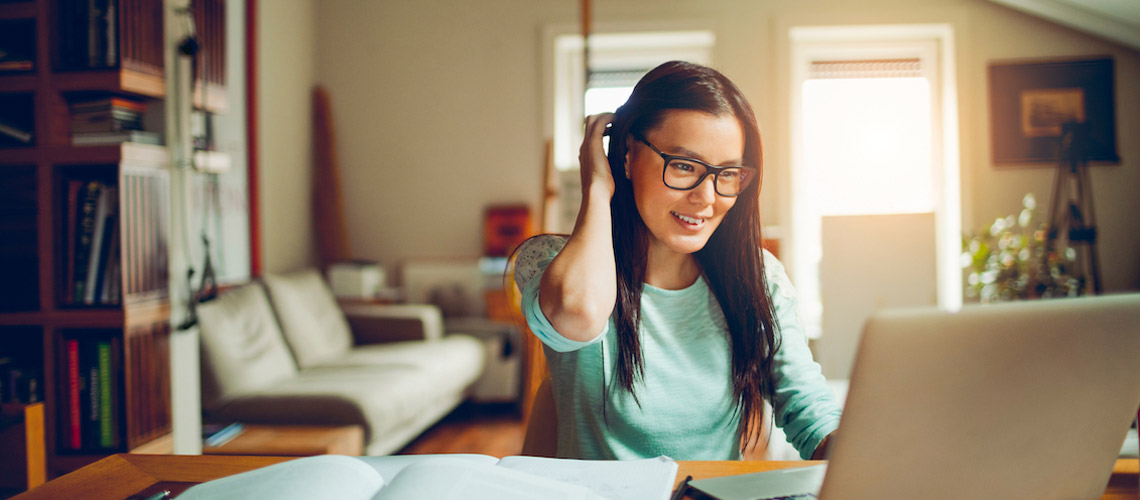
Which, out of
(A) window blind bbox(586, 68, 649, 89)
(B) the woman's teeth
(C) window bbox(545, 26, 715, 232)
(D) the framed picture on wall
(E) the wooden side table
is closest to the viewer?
(B) the woman's teeth

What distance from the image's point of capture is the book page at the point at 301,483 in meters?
0.64

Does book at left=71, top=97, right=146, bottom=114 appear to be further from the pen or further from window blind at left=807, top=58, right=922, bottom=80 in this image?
window blind at left=807, top=58, right=922, bottom=80

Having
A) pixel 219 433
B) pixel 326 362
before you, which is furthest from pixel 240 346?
pixel 326 362

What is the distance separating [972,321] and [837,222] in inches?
113

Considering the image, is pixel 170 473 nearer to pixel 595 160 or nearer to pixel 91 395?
pixel 595 160

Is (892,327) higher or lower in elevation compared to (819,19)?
lower

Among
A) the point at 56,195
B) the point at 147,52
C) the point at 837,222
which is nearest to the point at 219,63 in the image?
the point at 147,52

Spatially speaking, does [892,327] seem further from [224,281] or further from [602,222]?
[224,281]

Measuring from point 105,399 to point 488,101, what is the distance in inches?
120

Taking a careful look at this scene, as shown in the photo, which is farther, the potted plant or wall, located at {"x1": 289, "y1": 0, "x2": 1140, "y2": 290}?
wall, located at {"x1": 289, "y1": 0, "x2": 1140, "y2": 290}

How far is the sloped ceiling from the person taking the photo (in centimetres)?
396

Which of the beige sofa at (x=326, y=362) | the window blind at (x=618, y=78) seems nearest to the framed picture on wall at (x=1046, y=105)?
the window blind at (x=618, y=78)

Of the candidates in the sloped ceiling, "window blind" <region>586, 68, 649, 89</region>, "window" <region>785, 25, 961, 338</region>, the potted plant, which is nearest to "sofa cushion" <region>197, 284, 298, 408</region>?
"window blind" <region>586, 68, 649, 89</region>

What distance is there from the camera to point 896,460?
1.81 ft
